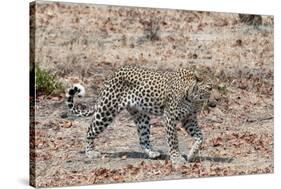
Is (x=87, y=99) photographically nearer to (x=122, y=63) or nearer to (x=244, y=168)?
(x=122, y=63)

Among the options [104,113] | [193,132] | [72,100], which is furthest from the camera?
[193,132]

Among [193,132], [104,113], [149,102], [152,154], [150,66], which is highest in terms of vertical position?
[150,66]

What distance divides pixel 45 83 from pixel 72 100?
400mm

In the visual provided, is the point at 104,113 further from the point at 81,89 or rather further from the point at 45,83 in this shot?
the point at 45,83

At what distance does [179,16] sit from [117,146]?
1725 mm

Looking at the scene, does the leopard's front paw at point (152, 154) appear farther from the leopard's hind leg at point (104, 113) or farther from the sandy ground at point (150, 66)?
the leopard's hind leg at point (104, 113)

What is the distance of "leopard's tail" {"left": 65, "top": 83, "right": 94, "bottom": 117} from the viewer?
310 inches

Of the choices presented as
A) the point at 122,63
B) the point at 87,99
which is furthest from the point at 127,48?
the point at 87,99

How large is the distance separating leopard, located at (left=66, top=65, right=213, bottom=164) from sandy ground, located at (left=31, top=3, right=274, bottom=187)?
77 mm

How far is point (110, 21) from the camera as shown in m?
8.05

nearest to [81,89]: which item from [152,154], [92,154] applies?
[92,154]

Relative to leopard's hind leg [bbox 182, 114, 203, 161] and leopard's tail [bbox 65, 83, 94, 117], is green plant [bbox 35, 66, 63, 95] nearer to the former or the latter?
leopard's tail [bbox 65, 83, 94, 117]

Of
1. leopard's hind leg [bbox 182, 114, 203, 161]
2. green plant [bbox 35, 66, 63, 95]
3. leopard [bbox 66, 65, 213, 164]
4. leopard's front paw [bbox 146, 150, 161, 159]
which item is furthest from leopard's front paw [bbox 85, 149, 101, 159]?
leopard's hind leg [bbox 182, 114, 203, 161]

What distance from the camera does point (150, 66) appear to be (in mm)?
8305
